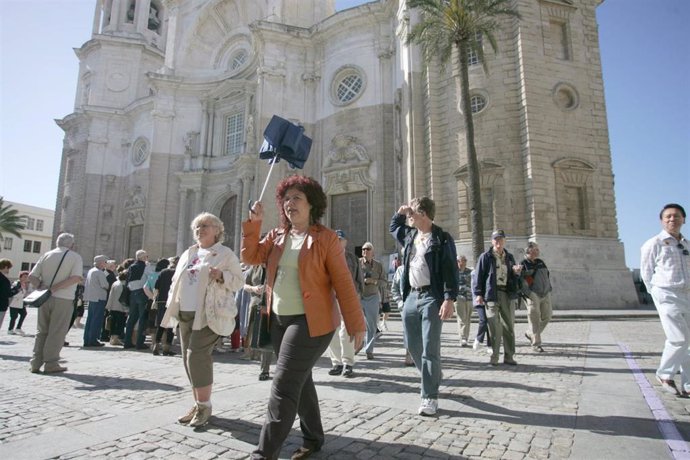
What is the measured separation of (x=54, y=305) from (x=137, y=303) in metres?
2.60

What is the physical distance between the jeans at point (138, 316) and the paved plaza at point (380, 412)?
66.5 inches

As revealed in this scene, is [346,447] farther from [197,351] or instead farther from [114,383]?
[114,383]

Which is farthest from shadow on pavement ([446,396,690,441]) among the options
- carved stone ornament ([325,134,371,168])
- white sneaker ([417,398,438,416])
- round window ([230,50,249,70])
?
round window ([230,50,249,70])

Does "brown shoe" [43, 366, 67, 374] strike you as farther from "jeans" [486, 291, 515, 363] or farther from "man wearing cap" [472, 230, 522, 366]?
"jeans" [486, 291, 515, 363]

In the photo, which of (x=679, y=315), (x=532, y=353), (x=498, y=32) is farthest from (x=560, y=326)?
(x=498, y=32)

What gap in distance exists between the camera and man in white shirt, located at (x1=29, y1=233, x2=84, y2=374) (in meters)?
6.00

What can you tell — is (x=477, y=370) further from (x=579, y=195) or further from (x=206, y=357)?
(x=579, y=195)

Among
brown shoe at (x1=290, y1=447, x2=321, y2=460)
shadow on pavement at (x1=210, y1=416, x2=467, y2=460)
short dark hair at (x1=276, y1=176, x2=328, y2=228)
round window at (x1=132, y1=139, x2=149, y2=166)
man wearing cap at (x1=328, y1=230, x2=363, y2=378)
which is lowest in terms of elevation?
shadow on pavement at (x1=210, y1=416, x2=467, y2=460)

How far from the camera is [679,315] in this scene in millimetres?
4590

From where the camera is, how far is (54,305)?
6.14 metres

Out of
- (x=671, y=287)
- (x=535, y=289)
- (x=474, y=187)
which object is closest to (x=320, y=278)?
(x=671, y=287)

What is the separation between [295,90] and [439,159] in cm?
1138

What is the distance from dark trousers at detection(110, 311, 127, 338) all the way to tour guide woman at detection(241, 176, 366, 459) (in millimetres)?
8118

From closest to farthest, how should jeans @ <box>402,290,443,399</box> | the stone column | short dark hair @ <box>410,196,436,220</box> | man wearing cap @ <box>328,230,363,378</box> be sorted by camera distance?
jeans @ <box>402,290,443,399</box>
short dark hair @ <box>410,196,436,220</box>
man wearing cap @ <box>328,230,363,378</box>
the stone column
